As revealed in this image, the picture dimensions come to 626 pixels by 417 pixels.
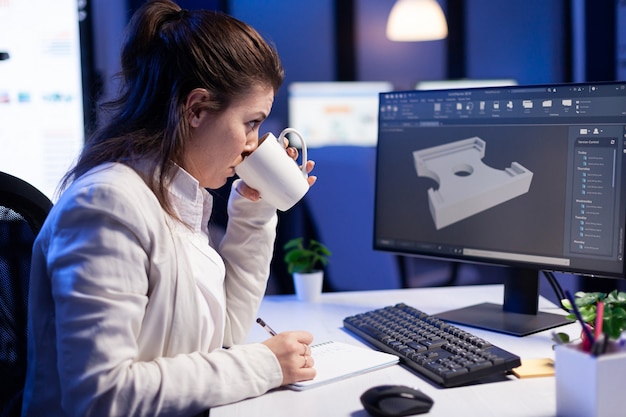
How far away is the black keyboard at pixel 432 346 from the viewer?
1.01 m

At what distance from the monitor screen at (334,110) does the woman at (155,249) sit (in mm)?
3238

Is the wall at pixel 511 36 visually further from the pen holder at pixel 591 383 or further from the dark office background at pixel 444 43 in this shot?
the pen holder at pixel 591 383

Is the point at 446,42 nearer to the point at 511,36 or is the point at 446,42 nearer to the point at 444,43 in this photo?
the point at 444,43

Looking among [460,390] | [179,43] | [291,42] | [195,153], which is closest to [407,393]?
[460,390]

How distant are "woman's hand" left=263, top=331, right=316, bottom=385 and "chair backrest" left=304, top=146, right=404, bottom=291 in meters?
2.18

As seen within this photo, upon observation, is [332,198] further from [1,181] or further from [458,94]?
[1,181]

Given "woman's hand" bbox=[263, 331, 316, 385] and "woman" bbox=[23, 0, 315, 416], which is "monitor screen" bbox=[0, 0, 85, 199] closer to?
"woman" bbox=[23, 0, 315, 416]

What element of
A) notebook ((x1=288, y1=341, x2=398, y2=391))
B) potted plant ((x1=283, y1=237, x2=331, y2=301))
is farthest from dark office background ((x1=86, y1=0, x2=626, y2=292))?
notebook ((x1=288, y1=341, x2=398, y2=391))

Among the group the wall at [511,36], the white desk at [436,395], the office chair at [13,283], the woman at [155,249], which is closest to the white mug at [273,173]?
the woman at [155,249]

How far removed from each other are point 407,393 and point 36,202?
28.8 inches

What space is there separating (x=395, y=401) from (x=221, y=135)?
0.53 m

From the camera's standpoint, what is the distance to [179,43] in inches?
43.5

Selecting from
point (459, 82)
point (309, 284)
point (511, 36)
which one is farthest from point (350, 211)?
point (511, 36)

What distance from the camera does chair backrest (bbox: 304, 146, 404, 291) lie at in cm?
333
